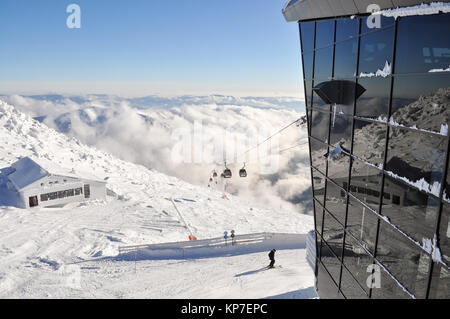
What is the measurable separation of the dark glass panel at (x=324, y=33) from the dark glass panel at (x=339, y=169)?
363 cm

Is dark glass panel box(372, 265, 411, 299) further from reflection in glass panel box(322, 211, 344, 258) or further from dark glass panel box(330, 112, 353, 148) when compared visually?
dark glass panel box(330, 112, 353, 148)

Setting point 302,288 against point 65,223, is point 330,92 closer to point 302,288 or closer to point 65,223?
point 302,288

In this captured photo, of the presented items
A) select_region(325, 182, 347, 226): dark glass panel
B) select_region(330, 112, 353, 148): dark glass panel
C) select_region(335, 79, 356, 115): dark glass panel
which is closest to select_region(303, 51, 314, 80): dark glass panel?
select_region(330, 112, 353, 148): dark glass panel

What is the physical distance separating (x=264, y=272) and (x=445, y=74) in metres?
16.3

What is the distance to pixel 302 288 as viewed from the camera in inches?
619

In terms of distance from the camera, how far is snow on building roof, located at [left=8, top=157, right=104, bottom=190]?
37469mm

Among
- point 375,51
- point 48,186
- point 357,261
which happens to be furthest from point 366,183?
point 48,186

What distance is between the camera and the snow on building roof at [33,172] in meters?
37.5

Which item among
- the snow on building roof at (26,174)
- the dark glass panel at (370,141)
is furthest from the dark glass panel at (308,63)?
the snow on building roof at (26,174)

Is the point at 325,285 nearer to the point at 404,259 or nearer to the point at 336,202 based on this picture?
the point at 336,202

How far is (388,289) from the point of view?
6395 millimetres

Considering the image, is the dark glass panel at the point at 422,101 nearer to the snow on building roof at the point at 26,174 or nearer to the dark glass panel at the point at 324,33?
the dark glass panel at the point at 324,33

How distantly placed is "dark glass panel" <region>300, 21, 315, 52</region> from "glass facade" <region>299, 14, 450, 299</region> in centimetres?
16

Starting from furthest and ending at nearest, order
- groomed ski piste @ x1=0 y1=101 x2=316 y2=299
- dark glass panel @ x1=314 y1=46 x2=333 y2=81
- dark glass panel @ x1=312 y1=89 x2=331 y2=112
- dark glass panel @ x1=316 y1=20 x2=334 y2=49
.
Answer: groomed ski piste @ x1=0 y1=101 x2=316 y2=299
dark glass panel @ x1=312 y1=89 x2=331 y2=112
dark glass panel @ x1=314 y1=46 x2=333 y2=81
dark glass panel @ x1=316 y1=20 x2=334 y2=49
